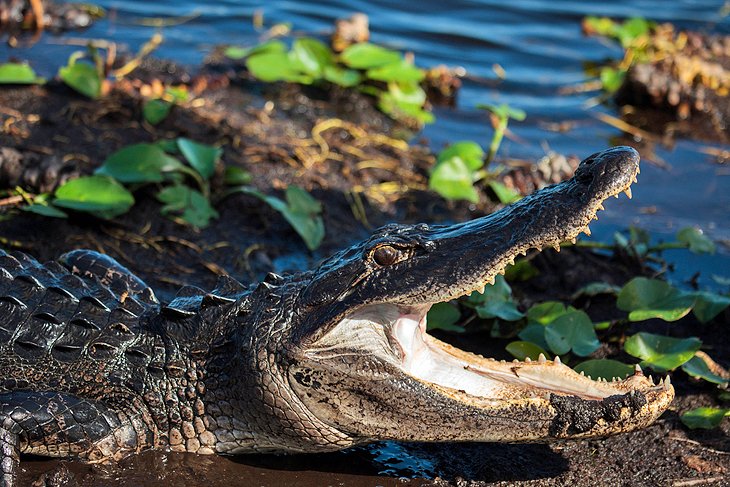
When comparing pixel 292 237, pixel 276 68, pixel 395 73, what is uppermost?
pixel 395 73

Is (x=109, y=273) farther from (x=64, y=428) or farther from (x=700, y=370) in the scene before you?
(x=700, y=370)

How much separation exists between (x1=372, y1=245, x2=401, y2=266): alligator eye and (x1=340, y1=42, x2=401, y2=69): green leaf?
3.86 meters

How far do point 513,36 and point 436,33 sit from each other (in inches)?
30.6

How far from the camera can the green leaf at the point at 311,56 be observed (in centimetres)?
709

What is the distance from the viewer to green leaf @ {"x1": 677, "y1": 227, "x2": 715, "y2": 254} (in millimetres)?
5156

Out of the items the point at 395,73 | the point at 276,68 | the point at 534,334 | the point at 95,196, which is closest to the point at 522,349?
the point at 534,334

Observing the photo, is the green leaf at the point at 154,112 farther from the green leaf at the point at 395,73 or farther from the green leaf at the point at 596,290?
the green leaf at the point at 596,290

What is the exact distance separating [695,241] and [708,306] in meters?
0.79

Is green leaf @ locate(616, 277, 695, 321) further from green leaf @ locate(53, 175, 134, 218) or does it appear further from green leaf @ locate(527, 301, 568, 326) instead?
green leaf @ locate(53, 175, 134, 218)

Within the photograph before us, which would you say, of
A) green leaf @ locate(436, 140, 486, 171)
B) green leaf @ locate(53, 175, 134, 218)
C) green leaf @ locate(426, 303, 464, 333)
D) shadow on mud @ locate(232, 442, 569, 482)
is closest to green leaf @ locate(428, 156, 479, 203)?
green leaf @ locate(436, 140, 486, 171)

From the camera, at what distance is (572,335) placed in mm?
4141

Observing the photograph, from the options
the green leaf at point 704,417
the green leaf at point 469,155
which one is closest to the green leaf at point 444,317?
the green leaf at point 704,417

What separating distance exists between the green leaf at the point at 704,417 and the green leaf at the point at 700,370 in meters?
0.16

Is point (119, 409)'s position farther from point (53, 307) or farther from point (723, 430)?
point (723, 430)
